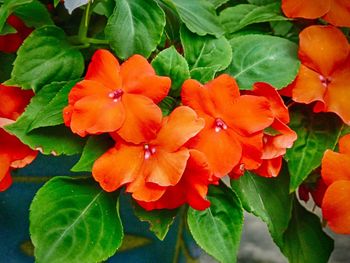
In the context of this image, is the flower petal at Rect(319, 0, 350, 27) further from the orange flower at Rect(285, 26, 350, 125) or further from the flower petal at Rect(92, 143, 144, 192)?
the flower petal at Rect(92, 143, 144, 192)

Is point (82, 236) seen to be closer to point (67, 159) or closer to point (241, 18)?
point (67, 159)

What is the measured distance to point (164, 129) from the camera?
633mm

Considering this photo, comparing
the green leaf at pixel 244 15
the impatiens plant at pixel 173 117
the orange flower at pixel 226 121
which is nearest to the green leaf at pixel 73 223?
the impatiens plant at pixel 173 117

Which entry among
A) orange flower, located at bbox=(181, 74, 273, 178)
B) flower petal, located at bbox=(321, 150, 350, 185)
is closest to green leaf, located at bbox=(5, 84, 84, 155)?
orange flower, located at bbox=(181, 74, 273, 178)

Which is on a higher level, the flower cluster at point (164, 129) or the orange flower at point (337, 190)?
the flower cluster at point (164, 129)

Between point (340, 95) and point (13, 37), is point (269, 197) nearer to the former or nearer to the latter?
point (340, 95)

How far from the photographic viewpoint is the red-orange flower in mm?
732

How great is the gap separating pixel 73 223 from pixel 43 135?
0.08 m

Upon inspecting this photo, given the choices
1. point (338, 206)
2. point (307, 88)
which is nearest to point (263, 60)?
point (307, 88)

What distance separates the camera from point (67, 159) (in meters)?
0.76

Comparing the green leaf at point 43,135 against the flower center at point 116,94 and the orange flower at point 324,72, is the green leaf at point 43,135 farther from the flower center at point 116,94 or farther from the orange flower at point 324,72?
the orange flower at point 324,72

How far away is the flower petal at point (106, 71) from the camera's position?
2.12 ft

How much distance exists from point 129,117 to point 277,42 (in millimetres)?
185

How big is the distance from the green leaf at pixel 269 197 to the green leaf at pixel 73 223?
12 centimetres
